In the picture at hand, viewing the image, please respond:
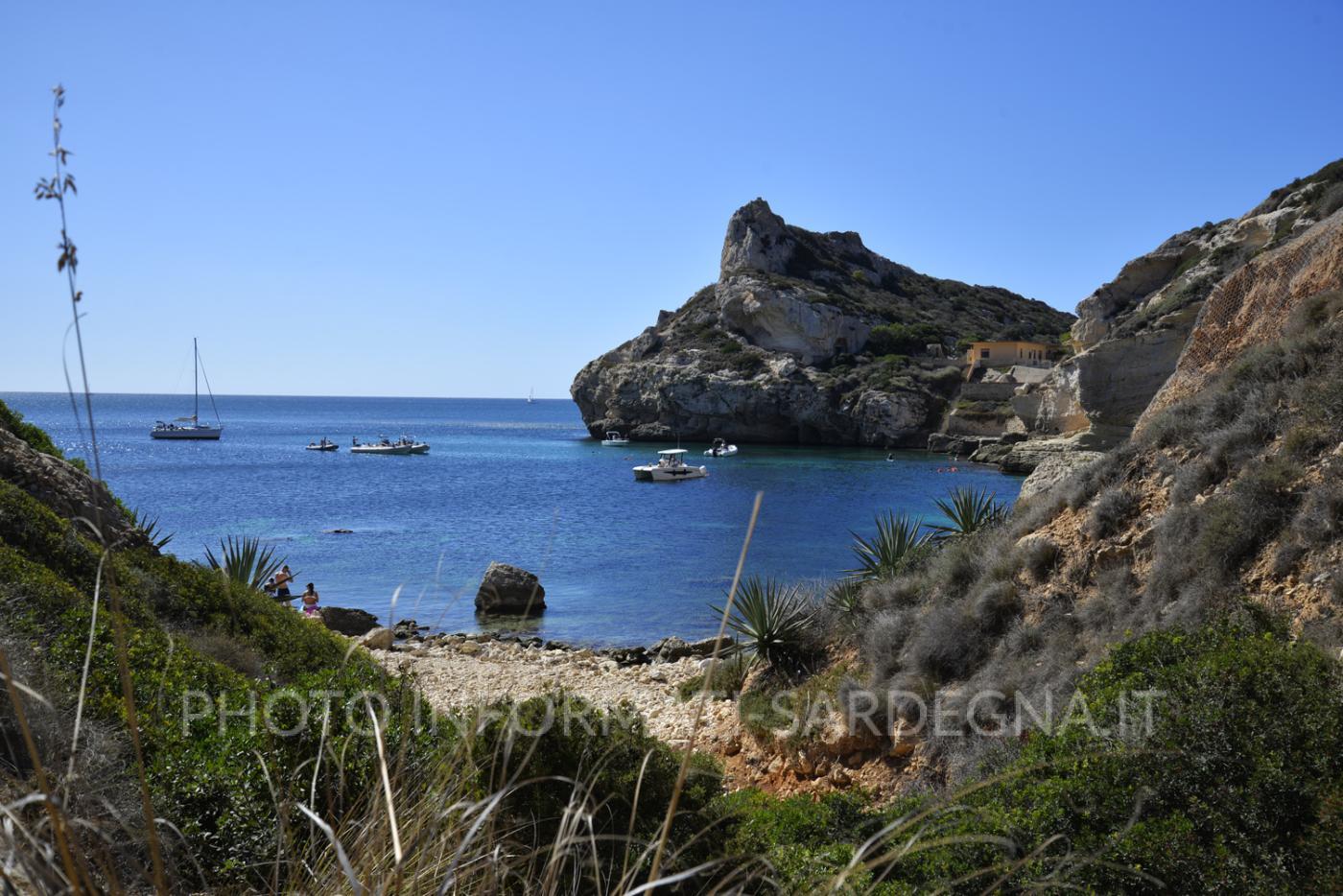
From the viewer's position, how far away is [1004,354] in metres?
75.2

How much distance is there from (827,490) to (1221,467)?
37.1 metres

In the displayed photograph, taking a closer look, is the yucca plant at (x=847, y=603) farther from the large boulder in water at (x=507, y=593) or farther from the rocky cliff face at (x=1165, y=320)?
the rocky cliff face at (x=1165, y=320)

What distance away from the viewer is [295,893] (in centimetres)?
229

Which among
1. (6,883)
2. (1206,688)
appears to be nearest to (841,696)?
(1206,688)

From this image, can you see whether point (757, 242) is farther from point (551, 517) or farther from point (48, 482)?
point (48, 482)

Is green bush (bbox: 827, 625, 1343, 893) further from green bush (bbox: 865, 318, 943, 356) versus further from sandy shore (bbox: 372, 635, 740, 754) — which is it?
green bush (bbox: 865, 318, 943, 356)

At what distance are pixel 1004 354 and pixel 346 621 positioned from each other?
68114 millimetres

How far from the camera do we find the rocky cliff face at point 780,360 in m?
72.4

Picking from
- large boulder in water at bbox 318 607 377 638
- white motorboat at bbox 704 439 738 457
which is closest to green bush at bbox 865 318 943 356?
white motorboat at bbox 704 439 738 457

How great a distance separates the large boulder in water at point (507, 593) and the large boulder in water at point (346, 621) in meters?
2.96

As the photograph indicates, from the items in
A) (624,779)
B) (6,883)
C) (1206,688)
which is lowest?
(624,779)

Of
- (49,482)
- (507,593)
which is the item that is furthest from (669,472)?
(49,482)

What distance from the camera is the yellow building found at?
7425cm

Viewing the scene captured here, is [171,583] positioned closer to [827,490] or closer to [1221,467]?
[1221,467]
